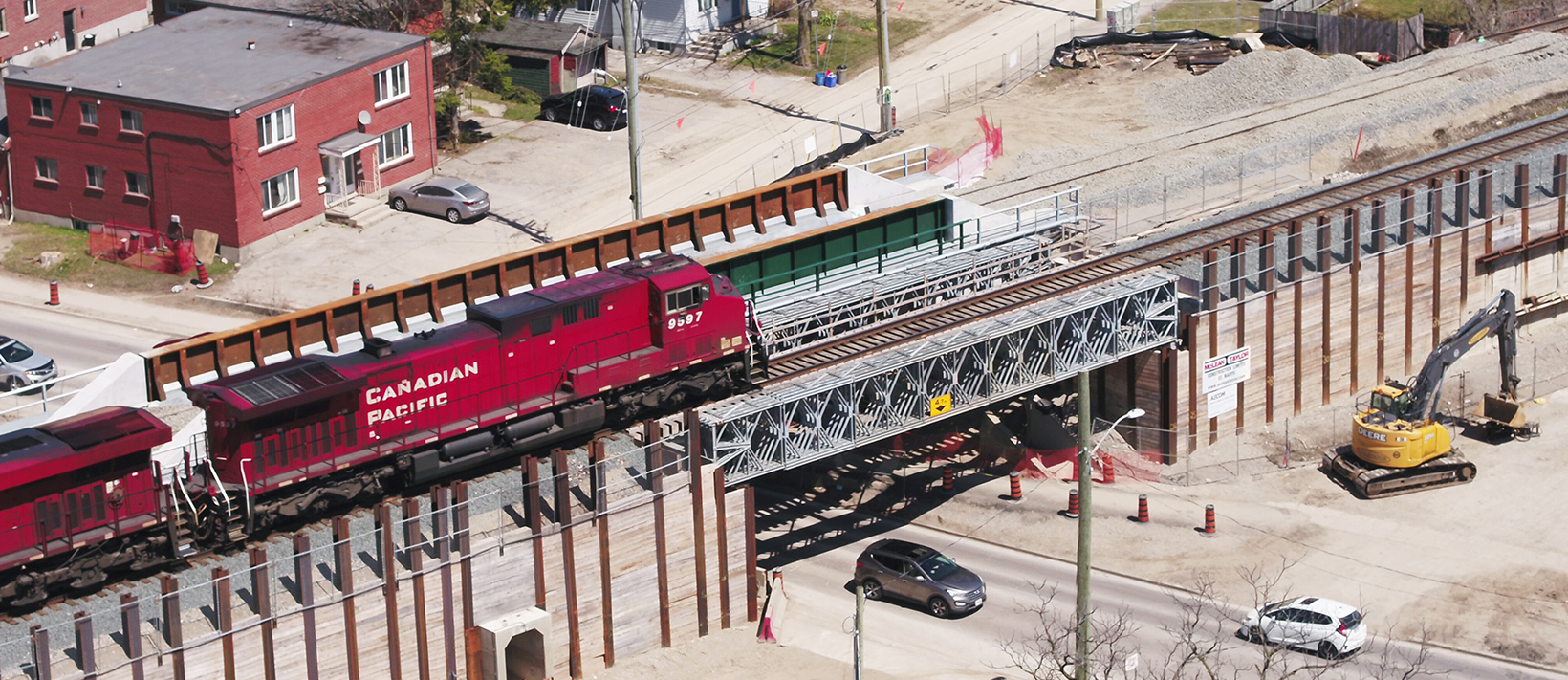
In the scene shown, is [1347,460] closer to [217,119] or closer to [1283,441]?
[1283,441]

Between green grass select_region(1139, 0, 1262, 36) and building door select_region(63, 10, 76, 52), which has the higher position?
building door select_region(63, 10, 76, 52)

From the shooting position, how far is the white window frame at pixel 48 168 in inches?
3273

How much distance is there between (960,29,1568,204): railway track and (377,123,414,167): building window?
2225cm

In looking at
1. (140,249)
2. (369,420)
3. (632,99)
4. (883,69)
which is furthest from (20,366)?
(883,69)

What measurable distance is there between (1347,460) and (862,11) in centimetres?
4771

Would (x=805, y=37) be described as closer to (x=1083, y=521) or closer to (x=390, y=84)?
(x=390, y=84)

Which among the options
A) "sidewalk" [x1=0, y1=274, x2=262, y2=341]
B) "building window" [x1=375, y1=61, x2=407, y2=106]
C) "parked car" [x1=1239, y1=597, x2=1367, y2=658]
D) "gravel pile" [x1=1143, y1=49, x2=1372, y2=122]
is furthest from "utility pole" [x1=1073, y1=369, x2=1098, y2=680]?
"gravel pile" [x1=1143, y1=49, x2=1372, y2=122]

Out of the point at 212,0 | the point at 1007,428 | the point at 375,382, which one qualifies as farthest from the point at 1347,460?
the point at 212,0

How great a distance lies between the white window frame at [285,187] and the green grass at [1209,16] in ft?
138

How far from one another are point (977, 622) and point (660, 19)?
5295cm

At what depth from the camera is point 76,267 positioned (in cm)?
7944

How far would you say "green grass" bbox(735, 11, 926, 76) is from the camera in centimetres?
10156

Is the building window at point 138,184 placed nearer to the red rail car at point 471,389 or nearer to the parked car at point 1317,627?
the red rail car at point 471,389

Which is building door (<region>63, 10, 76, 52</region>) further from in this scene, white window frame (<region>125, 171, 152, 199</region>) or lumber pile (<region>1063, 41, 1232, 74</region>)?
lumber pile (<region>1063, 41, 1232, 74</region>)
